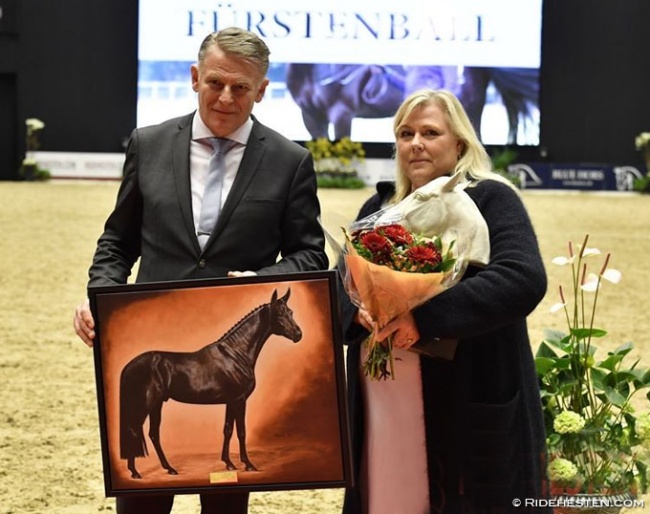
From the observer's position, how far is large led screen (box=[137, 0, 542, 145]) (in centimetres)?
2300

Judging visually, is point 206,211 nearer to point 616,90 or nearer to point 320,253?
point 320,253

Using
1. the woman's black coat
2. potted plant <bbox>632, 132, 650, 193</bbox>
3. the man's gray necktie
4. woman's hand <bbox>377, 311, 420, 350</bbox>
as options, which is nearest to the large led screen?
potted plant <bbox>632, 132, 650, 193</bbox>

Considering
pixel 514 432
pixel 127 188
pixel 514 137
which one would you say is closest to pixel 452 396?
pixel 514 432

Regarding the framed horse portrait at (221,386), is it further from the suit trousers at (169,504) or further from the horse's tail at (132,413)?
the suit trousers at (169,504)

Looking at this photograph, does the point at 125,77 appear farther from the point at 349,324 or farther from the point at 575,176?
the point at 349,324

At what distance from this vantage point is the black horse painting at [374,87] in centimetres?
2309

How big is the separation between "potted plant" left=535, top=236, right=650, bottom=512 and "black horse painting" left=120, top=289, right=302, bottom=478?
1.00 meters

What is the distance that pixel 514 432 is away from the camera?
2.44 metres

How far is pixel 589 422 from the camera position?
3.09 m

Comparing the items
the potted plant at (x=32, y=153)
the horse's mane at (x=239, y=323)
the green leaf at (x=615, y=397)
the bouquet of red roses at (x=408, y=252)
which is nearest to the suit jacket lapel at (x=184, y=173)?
the horse's mane at (x=239, y=323)

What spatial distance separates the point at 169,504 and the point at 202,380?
15.8 inches

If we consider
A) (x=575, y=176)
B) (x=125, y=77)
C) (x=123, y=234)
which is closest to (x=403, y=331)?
(x=123, y=234)

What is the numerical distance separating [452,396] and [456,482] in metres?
0.19

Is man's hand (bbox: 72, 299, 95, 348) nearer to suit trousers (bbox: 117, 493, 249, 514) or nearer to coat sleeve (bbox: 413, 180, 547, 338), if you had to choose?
suit trousers (bbox: 117, 493, 249, 514)
